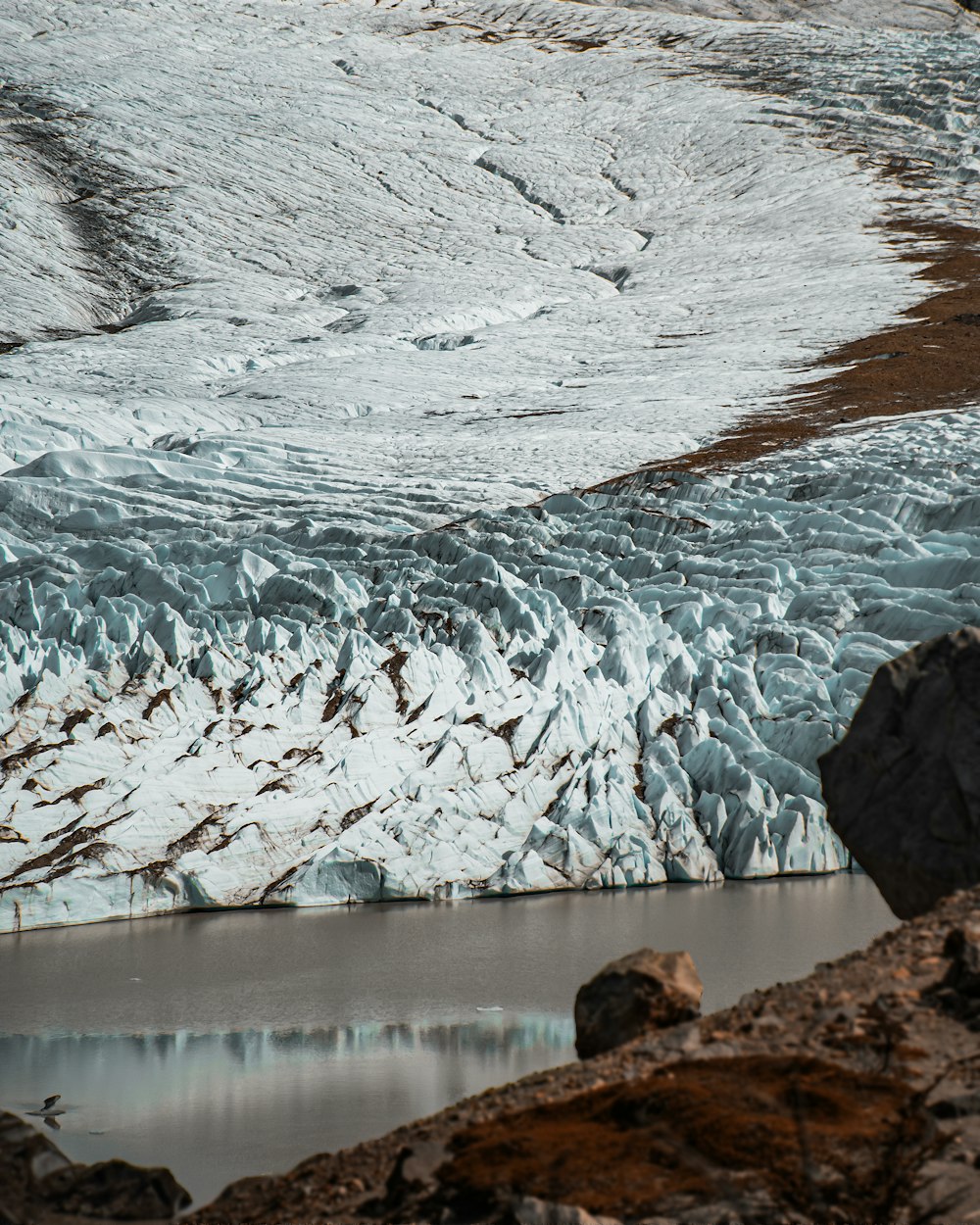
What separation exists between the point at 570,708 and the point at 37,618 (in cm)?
516

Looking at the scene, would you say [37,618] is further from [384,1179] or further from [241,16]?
[241,16]

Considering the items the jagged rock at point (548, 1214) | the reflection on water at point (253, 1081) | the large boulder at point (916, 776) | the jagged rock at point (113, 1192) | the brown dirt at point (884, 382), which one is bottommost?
the reflection on water at point (253, 1081)

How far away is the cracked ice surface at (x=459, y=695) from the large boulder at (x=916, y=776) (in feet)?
11.4

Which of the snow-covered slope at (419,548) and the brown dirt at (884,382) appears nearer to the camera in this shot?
the snow-covered slope at (419,548)

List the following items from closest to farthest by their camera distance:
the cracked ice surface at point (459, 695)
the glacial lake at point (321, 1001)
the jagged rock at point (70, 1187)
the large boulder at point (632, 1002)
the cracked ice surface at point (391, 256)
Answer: the jagged rock at point (70, 1187), the large boulder at point (632, 1002), the glacial lake at point (321, 1001), the cracked ice surface at point (459, 695), the cracked ice surface at point (391, 256)

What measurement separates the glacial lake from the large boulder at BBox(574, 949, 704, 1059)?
1.00 metres

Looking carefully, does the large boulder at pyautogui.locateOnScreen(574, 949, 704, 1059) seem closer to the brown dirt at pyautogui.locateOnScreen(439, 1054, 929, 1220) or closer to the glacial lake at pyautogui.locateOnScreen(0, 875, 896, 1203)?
the brown dirt at pyautogui.locateOnScreen(439, 1054, 929, 1220)

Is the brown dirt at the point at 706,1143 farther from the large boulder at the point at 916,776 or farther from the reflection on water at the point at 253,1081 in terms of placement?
the large boulder at the point at 916,776

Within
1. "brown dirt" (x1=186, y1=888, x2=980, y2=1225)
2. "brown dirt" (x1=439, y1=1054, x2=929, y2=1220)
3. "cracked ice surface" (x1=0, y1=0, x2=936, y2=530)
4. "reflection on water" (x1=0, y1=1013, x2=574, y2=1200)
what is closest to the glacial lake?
"reflection on water" (x1=0, y1=1013, x2=574, y2=1200)

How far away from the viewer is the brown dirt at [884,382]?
17.7m

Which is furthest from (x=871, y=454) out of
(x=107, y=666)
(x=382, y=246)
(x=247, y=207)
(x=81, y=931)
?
(x=247, y=207)

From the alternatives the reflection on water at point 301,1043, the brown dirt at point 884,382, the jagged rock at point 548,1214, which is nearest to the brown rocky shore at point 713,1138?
the jagged rock at point 548,1214

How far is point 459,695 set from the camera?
10.8 m

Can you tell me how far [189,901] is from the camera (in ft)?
28.7
